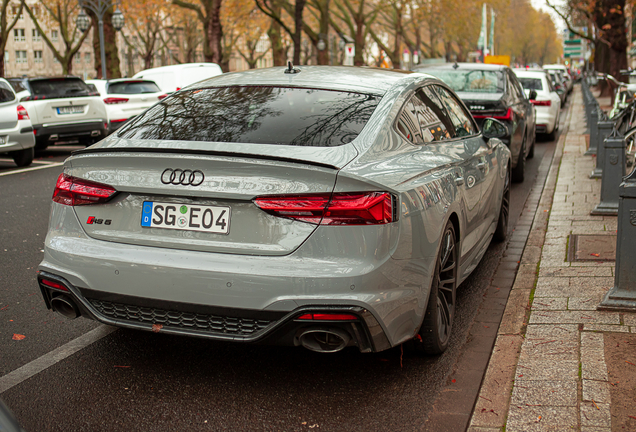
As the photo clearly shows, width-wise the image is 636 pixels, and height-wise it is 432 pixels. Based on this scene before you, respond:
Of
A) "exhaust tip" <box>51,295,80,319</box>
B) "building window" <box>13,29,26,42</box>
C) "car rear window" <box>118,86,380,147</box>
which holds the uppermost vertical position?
"building window" <box>13,29,26,42</box>

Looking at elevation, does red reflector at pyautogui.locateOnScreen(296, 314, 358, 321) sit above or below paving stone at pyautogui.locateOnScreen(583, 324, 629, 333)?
above

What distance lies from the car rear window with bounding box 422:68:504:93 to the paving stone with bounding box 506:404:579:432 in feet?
25.7

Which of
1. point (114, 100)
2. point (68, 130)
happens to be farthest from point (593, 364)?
point (114, 100)

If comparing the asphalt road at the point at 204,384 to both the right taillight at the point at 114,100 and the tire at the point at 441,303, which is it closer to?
the tire at the point at 441,303

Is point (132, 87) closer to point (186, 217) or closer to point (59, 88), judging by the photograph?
point (59, 88)

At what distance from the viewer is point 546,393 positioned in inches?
141

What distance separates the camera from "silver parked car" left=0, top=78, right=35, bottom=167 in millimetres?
12859

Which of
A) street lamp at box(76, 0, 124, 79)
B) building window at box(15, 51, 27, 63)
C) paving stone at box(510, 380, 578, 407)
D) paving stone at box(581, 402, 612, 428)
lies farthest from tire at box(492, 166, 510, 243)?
building window at box(15, 51, 27, 63)

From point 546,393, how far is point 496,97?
7.34 metres

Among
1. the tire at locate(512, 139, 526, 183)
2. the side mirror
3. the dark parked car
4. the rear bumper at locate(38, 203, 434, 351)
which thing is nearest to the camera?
the rear bumper at locate(38, 203, 434, 351)

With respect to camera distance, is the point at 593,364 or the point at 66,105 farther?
the point at 66,105

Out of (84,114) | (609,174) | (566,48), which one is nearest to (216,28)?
(84,114)

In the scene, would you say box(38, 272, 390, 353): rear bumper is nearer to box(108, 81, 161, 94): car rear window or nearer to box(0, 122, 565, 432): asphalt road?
box(0, 122, 565, 432): asphalt road

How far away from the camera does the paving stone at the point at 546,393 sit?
11.5 feet
